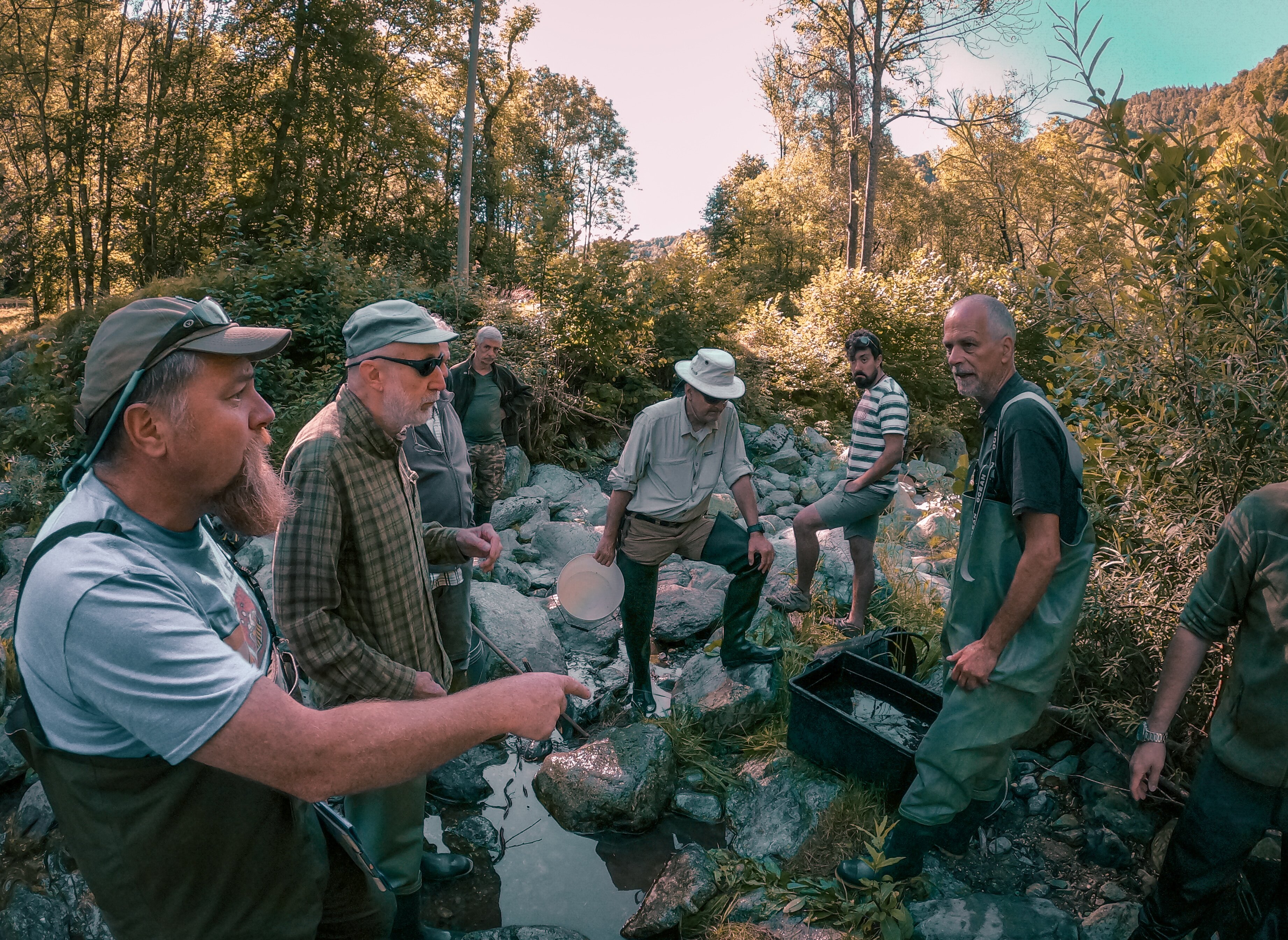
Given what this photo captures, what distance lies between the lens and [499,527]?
830cm

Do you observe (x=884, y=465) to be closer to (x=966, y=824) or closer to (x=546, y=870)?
(x=966, y=824)

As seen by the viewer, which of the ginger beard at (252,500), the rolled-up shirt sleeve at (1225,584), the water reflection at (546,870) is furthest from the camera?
the water reflection at (546,870)

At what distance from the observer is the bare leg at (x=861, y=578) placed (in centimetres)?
521

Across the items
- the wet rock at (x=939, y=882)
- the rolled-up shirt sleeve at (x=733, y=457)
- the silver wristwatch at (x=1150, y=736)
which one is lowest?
the wet rock at (x=939, y=882)

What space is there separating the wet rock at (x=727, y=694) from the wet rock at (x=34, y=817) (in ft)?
11.1

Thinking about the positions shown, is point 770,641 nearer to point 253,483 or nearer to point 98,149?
point 253,483

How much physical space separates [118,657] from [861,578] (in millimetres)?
4801

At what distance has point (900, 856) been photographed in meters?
2.90

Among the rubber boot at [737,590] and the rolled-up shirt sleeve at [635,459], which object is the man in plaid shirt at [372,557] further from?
the rubber boot at [737,590]

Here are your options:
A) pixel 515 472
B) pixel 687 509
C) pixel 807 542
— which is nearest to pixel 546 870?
pixel 687 509

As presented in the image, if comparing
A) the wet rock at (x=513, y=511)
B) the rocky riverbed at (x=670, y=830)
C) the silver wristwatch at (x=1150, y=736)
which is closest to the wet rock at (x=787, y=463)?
the wet rock at (x=513, y=511)

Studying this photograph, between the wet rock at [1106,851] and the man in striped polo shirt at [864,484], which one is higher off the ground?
the man in striped polo shirt at [864,484]

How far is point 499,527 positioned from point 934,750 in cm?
616

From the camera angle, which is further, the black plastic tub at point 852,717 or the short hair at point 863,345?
the short hair at point 863,345
